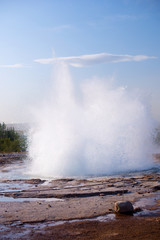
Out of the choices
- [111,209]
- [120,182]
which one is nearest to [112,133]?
[120,182]

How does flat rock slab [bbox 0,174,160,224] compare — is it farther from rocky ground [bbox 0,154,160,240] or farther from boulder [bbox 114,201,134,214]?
boulder [bbox 114,201,134,214]

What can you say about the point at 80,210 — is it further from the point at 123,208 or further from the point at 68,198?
the point at 68,198

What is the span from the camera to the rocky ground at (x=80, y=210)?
7645 millimetres

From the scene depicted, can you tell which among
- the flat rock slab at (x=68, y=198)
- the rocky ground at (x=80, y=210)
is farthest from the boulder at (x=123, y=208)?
the flat rock slab at (x=68, y=198)

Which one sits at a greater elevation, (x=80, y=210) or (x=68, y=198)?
(x=68, y=198)

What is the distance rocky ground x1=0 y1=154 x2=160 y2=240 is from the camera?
7645 mm

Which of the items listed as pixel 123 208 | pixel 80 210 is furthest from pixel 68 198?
pixel 123 208

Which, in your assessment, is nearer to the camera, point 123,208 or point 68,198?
point 123,208

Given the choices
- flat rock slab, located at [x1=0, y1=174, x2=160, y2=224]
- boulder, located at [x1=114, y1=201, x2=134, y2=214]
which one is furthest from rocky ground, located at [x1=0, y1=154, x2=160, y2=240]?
boulder, located at [x1=114, y1=201, x2=134, y2=214]

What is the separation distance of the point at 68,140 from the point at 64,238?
13.7m

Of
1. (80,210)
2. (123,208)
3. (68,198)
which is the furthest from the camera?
(68,198)

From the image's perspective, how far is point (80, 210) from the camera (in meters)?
9.70

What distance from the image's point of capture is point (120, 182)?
14.6 metres

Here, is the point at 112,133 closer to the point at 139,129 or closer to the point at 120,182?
the point at 139,129
